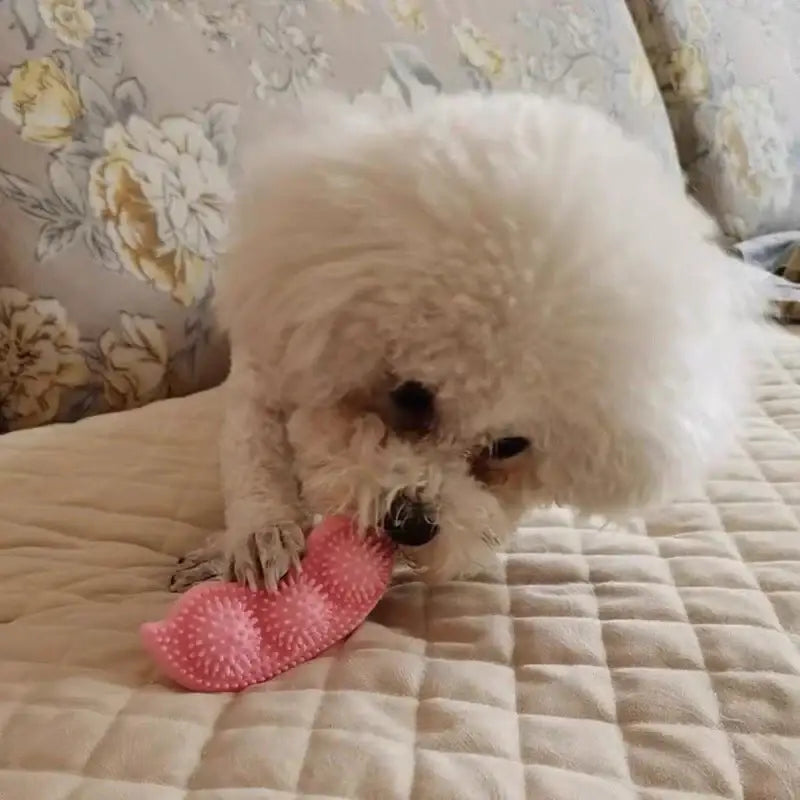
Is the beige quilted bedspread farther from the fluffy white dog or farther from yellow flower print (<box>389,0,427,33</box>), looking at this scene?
yellow flower print (<box>389,0,427,33</box>)

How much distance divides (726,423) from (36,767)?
22.8 inches

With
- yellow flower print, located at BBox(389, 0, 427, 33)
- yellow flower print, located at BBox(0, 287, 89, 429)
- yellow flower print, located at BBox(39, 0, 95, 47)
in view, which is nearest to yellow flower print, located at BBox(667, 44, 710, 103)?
yellow flower print, located at BBox(389, 0, 427, 33)

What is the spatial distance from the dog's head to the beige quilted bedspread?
0.07m

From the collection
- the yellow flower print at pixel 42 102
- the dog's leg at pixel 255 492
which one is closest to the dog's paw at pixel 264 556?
the dog's leg at pixel 255 492

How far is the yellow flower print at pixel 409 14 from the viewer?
1354 millimetres

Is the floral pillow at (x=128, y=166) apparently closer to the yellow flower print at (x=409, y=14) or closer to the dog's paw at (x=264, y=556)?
the yellow flower print at (x=409, y=14)

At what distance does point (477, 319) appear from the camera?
0.74 meters

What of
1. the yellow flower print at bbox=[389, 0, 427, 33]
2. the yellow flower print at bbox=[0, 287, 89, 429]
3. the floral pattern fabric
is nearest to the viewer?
the yellow flower print at bbox=[0, 287, 89, 429]

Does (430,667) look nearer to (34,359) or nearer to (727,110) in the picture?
(34,359)

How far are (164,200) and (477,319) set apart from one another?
20.0 inches

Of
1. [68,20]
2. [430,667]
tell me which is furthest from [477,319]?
[68,20]

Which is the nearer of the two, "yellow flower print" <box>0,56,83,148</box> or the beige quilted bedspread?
the beige quilted bedspread

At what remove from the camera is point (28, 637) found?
0.71 m

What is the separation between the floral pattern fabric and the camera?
1.78 m
